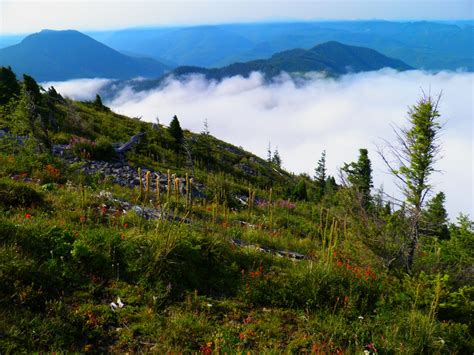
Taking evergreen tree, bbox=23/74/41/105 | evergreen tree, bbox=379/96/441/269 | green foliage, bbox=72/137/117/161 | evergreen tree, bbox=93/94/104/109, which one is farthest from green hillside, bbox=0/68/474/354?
evergreen tree, bbox=93/94/104/109

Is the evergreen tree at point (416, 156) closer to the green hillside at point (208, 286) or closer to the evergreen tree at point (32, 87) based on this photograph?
the green hillside at point (208, 286)

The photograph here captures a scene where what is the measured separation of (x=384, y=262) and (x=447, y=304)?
6.27 feet

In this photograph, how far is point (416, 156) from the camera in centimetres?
729

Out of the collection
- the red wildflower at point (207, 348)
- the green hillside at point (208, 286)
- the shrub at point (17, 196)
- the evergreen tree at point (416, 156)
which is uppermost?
the evergreen tree at point (416, 156)

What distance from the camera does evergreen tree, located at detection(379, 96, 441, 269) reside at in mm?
7258

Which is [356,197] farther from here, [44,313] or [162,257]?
[44,313]

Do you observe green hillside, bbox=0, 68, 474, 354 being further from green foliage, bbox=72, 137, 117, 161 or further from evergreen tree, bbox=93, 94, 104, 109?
evergreen tree, bbox=93, 94, 104, 109

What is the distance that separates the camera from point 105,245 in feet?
20.4

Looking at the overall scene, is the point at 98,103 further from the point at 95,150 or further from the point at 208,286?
the point at 208,286

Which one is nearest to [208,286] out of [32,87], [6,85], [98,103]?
[32,87]

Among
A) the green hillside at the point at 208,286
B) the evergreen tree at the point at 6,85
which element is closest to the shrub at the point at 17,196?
the green hillside at the point at 208,286

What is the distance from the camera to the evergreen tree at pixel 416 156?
7.26m

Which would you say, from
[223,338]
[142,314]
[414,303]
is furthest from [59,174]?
[414,303]

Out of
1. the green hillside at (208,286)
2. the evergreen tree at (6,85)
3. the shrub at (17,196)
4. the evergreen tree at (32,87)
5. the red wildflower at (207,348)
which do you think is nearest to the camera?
the red wildflower at (207,348)
